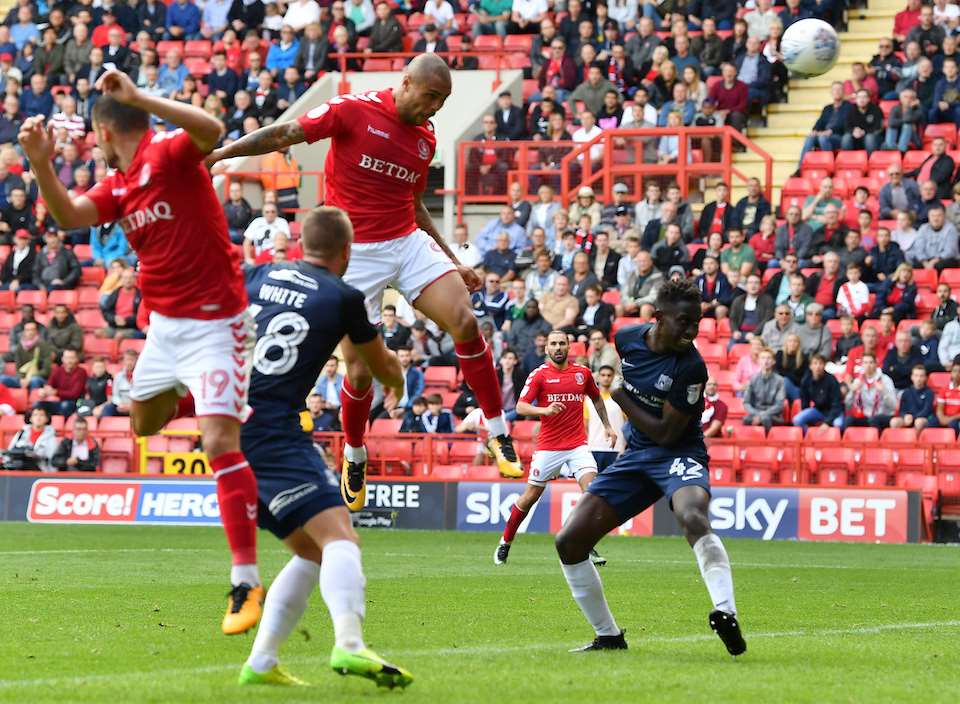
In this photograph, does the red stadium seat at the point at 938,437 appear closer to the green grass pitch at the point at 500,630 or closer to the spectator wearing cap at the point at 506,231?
the green grass pitch at the point at 500,630

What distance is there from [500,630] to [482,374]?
185 centimetres

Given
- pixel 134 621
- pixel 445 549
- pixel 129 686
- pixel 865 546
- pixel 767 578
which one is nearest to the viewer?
pixel 129 686

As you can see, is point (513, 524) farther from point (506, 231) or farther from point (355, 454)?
point (506, 231)

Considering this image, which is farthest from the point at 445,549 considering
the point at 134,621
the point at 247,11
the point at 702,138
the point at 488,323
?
the point at 247,11

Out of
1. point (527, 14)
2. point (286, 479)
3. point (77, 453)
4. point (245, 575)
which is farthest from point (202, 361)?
point (527, 14)

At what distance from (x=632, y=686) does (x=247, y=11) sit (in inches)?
1083

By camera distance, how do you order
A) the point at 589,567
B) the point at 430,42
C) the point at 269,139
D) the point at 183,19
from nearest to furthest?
the point at 589,567, the point at 269,139, the point at 430,42, the point at 183,19

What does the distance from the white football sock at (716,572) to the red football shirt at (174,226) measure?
2846 millimetres

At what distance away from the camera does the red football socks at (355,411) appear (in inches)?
445

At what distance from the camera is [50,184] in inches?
310

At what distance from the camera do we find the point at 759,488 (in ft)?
72.6

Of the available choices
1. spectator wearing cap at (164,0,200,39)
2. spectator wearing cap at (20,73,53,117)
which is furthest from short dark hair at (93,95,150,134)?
spectator wearing cap at (164,0,200,39)

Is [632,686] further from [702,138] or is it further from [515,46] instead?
[515,46]

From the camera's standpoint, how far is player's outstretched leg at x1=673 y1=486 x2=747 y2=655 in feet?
29.4
